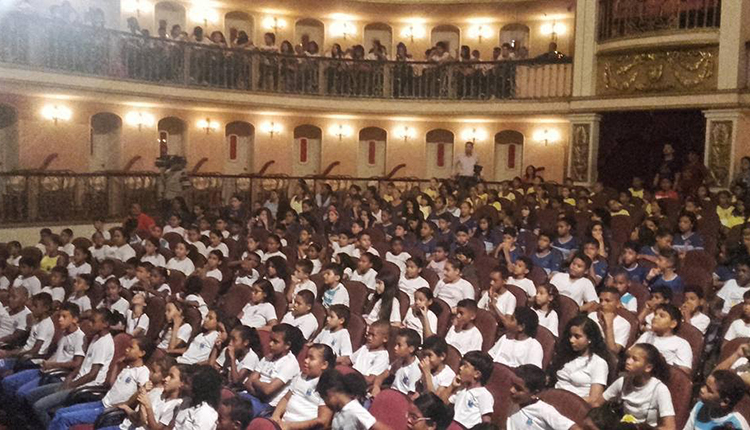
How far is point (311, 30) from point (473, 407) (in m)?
15.8

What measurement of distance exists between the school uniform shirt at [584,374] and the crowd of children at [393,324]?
1 cm

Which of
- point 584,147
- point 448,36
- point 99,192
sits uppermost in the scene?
point 448,36

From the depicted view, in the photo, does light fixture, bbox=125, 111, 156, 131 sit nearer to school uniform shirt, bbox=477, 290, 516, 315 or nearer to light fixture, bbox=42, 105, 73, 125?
light fixture, bbox=42, 105, 73, 125

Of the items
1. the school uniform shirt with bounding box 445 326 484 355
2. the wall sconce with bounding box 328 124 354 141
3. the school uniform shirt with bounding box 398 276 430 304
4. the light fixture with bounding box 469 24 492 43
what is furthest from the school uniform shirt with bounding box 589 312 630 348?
the light fixture with bounding box 469 24 492 43

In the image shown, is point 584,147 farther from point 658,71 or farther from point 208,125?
point 208,125

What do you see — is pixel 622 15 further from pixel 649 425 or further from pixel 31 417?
pixel 31 417

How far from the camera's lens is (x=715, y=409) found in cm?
418

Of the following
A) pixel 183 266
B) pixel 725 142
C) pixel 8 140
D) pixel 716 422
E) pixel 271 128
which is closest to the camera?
pixel 716 422

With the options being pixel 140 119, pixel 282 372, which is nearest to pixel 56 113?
pixel 140 119

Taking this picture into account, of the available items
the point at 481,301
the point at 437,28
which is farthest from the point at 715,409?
the point at 437,28

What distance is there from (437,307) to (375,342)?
1038mm

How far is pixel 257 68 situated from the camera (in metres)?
16.0

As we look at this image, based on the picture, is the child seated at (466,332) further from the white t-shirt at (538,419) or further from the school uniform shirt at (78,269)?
the school uniform shirt at (78,269)

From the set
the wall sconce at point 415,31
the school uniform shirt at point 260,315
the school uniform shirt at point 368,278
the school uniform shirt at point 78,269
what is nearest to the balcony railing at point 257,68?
the wall sconce at point 415,31
